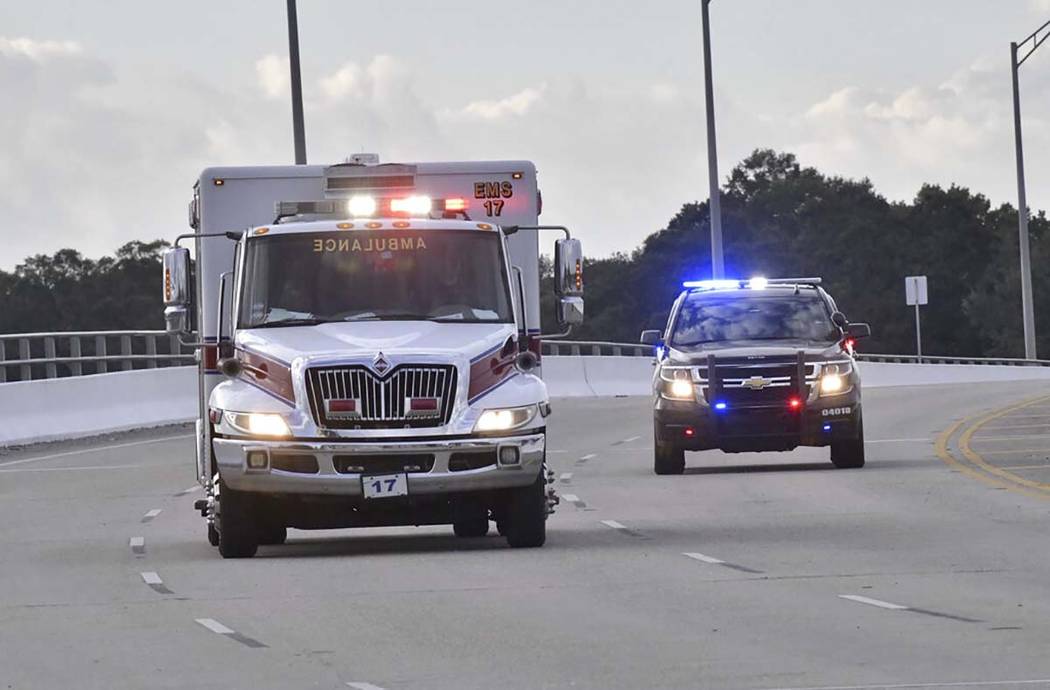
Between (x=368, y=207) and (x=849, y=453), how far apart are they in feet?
29.6

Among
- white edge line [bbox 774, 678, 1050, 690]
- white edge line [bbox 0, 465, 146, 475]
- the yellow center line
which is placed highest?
white edge line [bbox 0, 465, 146, 475]

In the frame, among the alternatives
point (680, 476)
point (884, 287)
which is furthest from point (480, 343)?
point (884, 287)

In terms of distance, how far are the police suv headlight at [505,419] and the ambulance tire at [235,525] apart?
172 cm

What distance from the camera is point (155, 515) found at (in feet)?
75.9

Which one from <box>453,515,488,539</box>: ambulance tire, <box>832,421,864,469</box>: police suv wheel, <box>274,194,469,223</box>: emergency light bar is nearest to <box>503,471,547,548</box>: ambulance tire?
→ <box>453,515,488,539</box>: ambulance tire

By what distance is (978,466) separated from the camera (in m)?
27.1

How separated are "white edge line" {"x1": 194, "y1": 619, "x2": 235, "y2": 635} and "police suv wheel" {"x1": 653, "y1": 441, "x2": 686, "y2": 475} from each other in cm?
1302

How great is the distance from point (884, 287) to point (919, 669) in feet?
444

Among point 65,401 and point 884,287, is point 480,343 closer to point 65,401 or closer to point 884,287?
point 65,401

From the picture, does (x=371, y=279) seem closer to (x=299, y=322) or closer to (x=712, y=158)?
(x=299, y=322)

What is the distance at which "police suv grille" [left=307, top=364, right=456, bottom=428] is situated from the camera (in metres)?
17.3

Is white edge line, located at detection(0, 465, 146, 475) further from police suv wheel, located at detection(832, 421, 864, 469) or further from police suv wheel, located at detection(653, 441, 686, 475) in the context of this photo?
police suv wheel, located at detection(832, 421, 864, 469)

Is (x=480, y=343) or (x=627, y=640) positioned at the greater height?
(x=480, y=343)

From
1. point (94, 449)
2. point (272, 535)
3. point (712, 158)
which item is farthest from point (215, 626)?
point (712, 158)
